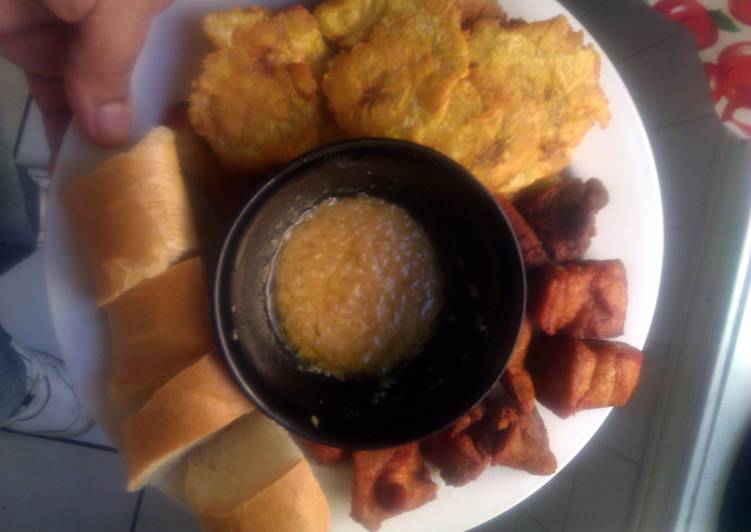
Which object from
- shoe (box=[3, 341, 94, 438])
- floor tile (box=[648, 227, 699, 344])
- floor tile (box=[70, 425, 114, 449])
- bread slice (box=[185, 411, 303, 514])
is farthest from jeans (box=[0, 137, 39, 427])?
floor tile (box=[648, 227, 699, 344])

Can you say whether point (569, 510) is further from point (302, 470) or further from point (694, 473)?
point (302, 470)

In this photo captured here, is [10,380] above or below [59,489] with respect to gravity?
above

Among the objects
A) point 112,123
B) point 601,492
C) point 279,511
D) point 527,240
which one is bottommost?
point 601,492

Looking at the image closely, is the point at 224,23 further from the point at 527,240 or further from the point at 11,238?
the point at 11,238

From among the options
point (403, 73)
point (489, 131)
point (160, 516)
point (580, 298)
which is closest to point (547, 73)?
point (489, 131)

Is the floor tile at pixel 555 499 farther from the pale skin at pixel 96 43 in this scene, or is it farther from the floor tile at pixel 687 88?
the pale skin at pixel 96 43
